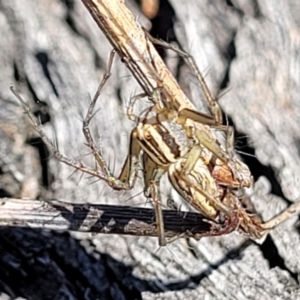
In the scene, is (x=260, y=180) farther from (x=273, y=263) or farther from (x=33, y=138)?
(x=33, y=138)

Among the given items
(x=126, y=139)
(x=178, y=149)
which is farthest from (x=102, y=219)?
(x=126, y=139)

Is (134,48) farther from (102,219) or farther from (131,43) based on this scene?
(102,219)

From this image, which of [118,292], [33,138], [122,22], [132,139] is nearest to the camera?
[122,22]

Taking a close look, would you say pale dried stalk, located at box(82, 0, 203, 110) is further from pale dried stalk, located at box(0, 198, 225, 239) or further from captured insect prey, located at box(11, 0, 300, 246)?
pale dried stalk, located at box(0, 198, 225, 239)

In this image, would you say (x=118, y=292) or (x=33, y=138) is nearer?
(x=118, y=292)

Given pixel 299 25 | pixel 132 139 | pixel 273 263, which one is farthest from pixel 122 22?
pixel 273 263

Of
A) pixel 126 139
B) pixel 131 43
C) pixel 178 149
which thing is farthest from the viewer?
pixel 126 139

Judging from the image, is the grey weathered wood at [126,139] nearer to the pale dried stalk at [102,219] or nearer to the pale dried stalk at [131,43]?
the pale dried stalk at [102,219]

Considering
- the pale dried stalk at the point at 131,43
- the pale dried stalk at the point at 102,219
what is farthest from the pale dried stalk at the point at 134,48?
the pale dried stalk at the point at 102,219

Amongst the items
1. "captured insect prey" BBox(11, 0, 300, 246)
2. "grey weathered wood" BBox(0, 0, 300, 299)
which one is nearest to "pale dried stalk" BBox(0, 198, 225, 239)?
"captured insect prey" BBox(11, 0, 300, 246)
